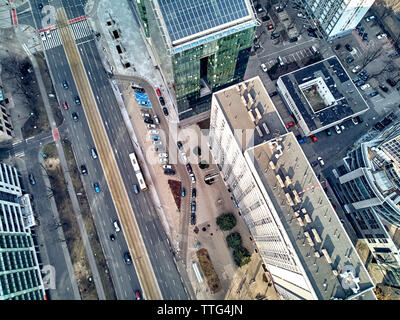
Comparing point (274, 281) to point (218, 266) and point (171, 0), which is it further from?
point (171, 0)

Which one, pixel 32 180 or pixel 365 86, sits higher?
pixel 32 180

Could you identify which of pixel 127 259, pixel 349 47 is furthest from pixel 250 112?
pixel 349 47

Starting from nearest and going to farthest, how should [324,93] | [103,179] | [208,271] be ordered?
1. [208,271]
2. [103,179]
3. [324,93]

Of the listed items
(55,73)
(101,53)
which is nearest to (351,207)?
(101,53)

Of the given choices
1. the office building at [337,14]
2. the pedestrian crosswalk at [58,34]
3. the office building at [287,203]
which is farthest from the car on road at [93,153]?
the office building at [337,14]

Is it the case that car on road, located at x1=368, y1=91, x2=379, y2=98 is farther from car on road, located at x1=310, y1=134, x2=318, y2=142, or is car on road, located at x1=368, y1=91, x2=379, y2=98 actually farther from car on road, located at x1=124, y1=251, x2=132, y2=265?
car on road, located at x1=124, y1=251, x2=132, y2=265

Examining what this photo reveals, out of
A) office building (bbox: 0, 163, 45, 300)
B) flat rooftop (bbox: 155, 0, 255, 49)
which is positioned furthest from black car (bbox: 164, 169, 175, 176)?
flat rooftop (bbox: 155, 0, 255, 49)

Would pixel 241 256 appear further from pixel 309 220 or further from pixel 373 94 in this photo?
pixel 373 94
